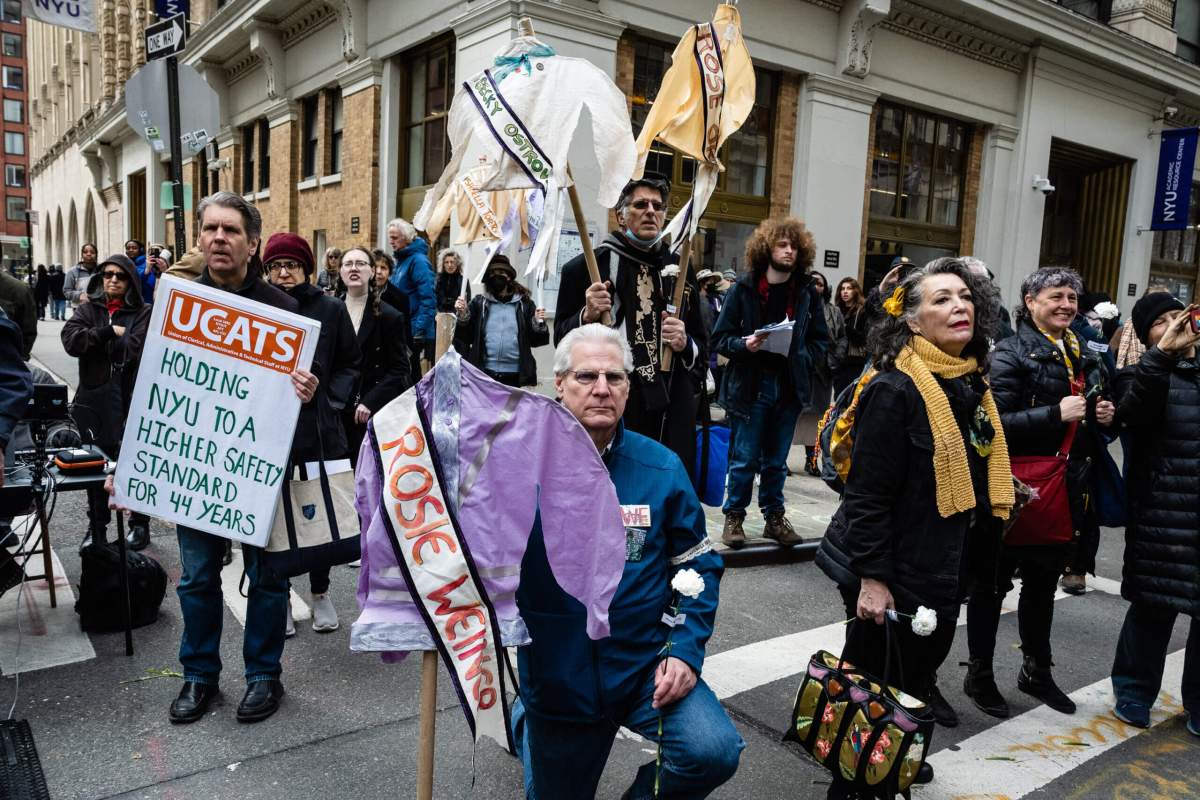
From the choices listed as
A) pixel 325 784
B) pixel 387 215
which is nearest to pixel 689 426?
pixel 325 784

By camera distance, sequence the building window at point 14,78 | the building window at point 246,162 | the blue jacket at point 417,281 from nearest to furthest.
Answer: the blue jacket at point 417,281 → the building window at point 246,162 → the building window at point 14,78

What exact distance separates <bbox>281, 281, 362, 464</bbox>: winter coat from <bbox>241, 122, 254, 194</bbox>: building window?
19.9m

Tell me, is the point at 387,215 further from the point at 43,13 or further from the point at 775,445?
the point at 775,445

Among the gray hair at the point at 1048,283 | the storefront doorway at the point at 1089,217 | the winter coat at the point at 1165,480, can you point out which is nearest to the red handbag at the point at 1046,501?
the winter coat at the point at 1165,480

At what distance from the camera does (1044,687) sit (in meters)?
4.03

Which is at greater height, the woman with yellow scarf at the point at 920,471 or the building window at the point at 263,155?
the building window at the point at 263,155

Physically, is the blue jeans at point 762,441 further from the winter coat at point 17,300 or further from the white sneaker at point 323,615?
the winter coat at point 17,300

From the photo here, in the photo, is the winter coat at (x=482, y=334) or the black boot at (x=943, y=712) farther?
the winter coat at (x=482, y=334)

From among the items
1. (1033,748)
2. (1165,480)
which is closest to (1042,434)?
(1165,480)

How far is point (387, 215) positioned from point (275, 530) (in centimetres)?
1269

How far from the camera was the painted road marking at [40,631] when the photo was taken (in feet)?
12.9

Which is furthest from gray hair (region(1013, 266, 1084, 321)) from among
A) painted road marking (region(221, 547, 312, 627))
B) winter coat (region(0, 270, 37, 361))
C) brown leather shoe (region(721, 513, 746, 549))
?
winter coat (region(0, 270, 37, 361))

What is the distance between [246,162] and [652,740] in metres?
22.9

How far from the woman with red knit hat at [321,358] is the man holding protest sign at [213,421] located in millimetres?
153
